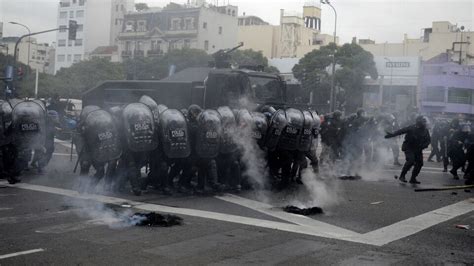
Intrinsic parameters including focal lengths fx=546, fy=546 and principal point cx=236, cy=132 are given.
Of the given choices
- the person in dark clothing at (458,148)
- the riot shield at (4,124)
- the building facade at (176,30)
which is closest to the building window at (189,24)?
the building facade at (176,30)

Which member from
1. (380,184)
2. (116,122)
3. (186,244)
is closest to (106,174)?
(116,122)

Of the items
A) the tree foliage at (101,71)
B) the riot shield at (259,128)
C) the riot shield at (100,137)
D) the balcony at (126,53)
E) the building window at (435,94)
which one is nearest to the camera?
the riot shield at (100,137)

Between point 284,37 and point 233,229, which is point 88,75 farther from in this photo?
point 233,229

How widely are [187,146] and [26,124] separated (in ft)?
10.8

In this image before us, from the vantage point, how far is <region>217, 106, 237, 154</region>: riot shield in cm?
1095

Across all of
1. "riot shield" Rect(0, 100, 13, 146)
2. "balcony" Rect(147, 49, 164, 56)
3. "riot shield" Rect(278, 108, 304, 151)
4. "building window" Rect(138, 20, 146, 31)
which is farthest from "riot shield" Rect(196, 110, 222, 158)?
"building window" Rect(138, 20, 146, 31)

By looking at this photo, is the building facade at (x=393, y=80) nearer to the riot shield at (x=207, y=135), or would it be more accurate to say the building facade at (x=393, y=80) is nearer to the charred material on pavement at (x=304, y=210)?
the riot shield at (x=207, y=135)

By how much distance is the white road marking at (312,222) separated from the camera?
24.9 ft

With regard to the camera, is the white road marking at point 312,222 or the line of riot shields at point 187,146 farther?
the line of riot shields at point 187,146

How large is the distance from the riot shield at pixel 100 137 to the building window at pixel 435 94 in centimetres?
2442

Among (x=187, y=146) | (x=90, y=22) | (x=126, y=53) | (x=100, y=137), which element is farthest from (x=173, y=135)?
(x=90, y=22)

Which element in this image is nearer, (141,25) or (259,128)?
(259,128)

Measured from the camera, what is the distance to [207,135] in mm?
10562

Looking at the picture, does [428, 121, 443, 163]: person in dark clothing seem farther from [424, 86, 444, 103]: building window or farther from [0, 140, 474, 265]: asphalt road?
[424, 86, 444, 103]: building window
